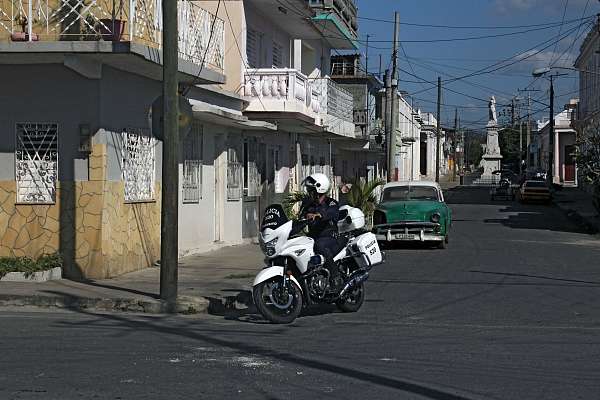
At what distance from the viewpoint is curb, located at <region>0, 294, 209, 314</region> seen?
1281cm

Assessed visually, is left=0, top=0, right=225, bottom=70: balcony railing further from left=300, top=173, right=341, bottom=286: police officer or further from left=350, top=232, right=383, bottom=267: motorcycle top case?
left=350, top=232, right=383, bottom=267: motorcycle top case

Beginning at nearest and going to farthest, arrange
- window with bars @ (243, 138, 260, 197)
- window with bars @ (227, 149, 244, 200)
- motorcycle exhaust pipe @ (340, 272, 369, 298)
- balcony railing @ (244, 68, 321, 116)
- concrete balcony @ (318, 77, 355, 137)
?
motorcycle exhaust pipe @ (340, 272, 369, 298) → window with bars @ (227, 149, 244, 200) → balcony railing @ (244, 68, 321, 116) → window with bars @ (243, 138, 260, 197) → concrete balcony @ (318, 77, 355, 137)

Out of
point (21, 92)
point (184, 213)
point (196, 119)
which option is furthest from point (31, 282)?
point (196, 119)

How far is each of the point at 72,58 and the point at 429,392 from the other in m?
8.94

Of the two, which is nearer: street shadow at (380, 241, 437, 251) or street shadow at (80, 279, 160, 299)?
street shadow at (80, 279, 160, 299)

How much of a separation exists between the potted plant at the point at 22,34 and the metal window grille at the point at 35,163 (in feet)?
5.42

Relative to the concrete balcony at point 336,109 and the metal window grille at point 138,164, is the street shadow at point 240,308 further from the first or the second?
the concrete balcony at point 336,109

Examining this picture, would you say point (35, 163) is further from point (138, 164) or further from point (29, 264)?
point (138, 164)

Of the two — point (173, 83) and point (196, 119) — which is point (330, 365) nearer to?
point (173, 83)

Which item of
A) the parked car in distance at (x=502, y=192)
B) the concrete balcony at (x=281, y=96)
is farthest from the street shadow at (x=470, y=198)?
the concrete balcony at (x=281, y=96)

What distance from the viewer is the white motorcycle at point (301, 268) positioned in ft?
38.3

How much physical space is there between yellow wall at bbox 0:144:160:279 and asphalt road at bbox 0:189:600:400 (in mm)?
2957

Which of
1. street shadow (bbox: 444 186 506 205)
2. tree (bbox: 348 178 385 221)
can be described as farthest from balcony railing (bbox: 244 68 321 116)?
street shadow (bbox: 444 186 506 205)

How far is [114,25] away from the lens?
14.5 metres
